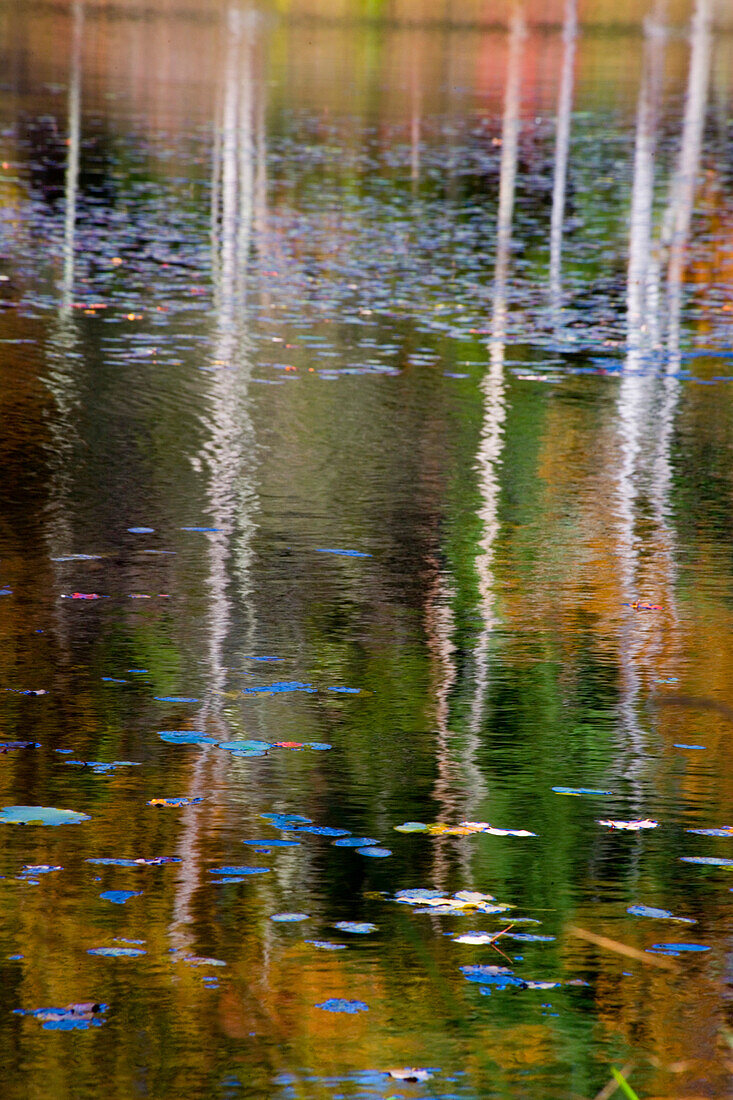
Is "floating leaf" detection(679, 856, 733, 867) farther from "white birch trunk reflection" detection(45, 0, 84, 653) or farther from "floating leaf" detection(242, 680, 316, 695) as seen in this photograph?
"white birch trunk reflection" detection(45, 0, 84, 653)

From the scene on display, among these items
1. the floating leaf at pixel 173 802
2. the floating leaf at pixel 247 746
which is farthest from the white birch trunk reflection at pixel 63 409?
the floating leaf at pixel 173 802

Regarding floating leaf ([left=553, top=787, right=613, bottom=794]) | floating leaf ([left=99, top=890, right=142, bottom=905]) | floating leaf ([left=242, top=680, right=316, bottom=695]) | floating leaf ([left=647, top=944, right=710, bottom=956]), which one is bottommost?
floating leaf ([left=647, top=944, right=710, bottom=956])

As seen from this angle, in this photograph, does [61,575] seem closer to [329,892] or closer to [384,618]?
[384,618]

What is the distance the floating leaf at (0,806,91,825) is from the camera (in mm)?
5691

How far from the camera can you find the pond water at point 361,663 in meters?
4.65

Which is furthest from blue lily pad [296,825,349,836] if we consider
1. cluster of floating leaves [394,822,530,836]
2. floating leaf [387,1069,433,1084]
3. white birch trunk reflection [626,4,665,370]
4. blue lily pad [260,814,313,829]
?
white birch trunk reflection [626,4,665,370]

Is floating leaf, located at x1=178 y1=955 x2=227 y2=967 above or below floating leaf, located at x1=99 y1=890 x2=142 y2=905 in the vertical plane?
below

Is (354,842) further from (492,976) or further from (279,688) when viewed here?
(279,688)

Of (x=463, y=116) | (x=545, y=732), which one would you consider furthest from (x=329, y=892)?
(x=463, y=116)

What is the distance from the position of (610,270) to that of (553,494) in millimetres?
8989

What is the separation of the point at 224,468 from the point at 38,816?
4.93 meters

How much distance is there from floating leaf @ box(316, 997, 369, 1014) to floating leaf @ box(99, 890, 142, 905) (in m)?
0.77

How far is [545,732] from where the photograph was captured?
671 centimetres

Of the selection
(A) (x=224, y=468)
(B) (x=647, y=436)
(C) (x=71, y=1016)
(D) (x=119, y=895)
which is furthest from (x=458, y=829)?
(B) (x=647, y=436)
